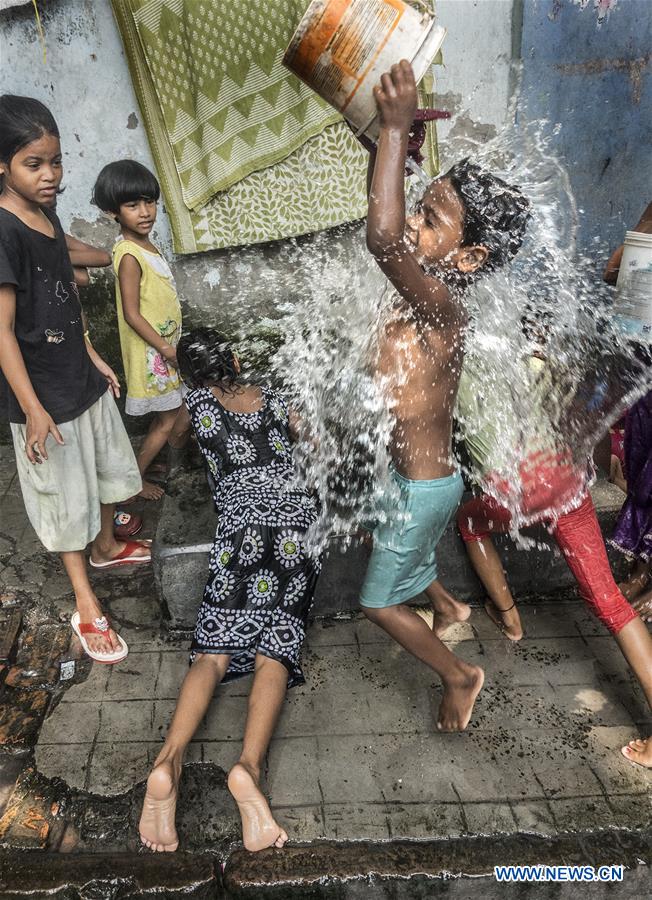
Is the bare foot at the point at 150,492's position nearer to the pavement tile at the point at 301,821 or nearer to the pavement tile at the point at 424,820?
the pavement tile at the point at 301,821

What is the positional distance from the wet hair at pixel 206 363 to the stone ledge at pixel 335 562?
692 millimetres

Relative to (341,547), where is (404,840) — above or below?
below

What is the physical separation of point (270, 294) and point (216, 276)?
0.39 metres

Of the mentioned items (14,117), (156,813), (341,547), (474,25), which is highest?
(474,25)

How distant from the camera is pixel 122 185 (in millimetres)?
3432

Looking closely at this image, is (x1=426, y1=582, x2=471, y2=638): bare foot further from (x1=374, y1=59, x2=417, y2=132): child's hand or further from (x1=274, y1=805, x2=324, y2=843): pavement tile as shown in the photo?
(x1=374, y1=59, x2=417, y2=132): child's hand

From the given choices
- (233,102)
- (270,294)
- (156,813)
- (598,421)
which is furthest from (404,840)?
(233,102)

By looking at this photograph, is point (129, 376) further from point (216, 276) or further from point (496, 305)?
point (496, 305)

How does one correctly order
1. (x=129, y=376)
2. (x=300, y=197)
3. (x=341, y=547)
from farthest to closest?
(x=300, y=197) < (x=129, y=376) < (x=341, y=547)

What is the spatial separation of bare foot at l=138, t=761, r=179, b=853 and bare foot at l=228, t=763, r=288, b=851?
0.20 meters

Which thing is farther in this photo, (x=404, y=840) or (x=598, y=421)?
(x=598, y=421)

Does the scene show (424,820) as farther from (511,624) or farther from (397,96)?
(397,96)

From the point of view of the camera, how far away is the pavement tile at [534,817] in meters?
2.29

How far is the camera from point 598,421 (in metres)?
3.11
